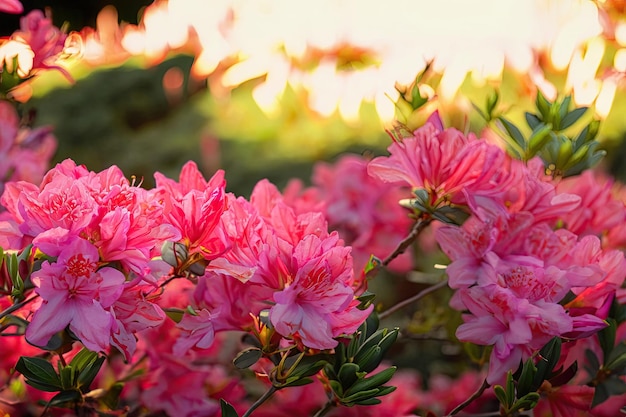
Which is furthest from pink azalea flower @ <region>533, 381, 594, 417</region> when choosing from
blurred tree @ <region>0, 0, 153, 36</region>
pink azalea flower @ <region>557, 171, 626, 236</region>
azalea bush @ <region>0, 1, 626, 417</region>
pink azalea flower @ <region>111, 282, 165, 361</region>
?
blurred tree @ <region>0, 0, 153, 36</region>

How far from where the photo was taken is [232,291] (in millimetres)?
816

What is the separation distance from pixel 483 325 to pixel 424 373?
95 centimetres

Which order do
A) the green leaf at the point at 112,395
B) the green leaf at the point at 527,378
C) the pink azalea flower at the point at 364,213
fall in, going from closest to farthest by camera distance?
the green leaf at the point at 527,378 < the green leaf at the point at 112,395 < the pink azalea flower at the point at 364,213

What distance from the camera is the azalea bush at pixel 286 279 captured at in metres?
0.70

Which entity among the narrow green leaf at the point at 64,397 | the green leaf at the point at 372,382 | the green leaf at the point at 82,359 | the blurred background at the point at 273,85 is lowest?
the blurred background at the point at 273,85

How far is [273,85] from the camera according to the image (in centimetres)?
302

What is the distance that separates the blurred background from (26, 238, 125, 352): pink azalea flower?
3.97 feet

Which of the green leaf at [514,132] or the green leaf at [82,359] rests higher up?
the green leaf at [514,132]

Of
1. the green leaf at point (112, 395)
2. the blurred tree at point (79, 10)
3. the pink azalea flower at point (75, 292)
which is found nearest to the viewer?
the pink azalea flower at point (75, 292)

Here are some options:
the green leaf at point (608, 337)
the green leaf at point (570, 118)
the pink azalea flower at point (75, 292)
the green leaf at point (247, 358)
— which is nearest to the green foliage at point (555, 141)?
the green leaf at point (570, 118)

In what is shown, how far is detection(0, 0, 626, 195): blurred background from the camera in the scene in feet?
8.00

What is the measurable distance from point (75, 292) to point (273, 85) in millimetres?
2391

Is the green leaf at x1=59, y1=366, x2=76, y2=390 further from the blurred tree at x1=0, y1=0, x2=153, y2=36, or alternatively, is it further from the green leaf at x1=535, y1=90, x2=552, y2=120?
the blurred tree at x1=0, y1=0, x2=153, y2=36

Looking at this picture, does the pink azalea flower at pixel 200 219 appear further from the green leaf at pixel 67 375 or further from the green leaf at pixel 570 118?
the green leaf at pixel 570 118
